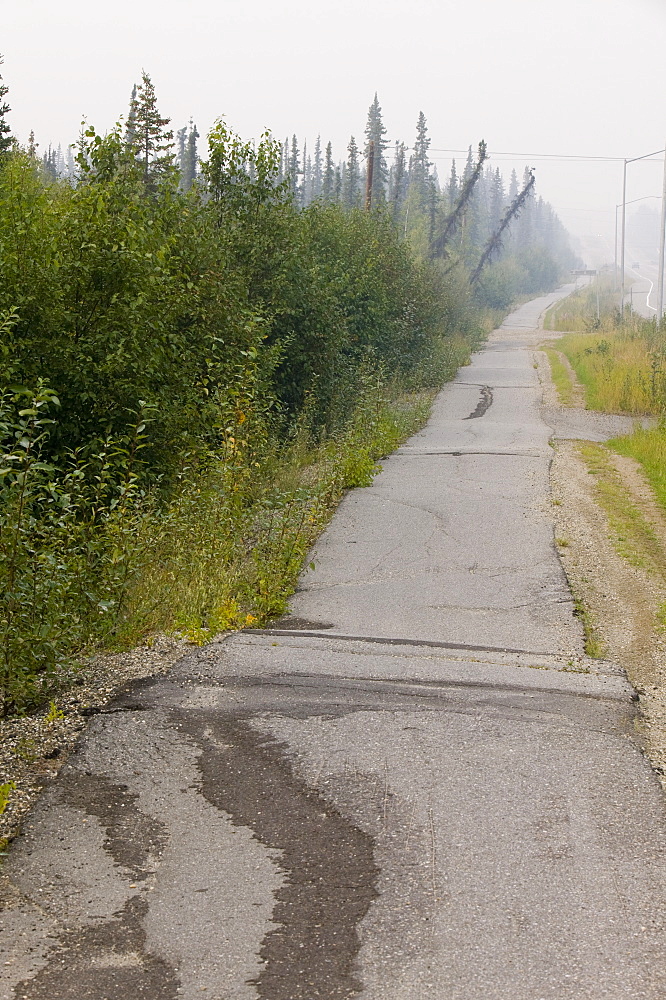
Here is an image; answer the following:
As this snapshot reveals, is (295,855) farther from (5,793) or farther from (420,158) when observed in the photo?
(420,158)

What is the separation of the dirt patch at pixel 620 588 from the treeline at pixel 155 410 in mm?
2518

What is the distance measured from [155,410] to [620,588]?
4.40m

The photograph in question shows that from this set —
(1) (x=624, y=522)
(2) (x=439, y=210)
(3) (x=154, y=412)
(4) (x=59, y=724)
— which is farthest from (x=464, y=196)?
(4) (x=59, y=724)

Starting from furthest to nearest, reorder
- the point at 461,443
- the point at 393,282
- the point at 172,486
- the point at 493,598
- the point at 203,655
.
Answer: the point at 393,282 → the point at 461,443 → the point at 172,486 → the point at 493,598 → the point at 203,655

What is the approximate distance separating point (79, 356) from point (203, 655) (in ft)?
12.8

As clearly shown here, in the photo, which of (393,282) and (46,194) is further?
(393,282)

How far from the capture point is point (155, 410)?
30.3 ft

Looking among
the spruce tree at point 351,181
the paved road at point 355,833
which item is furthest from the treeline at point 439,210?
the paved road at point 355,833

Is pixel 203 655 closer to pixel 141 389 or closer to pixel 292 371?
pixel 141 389

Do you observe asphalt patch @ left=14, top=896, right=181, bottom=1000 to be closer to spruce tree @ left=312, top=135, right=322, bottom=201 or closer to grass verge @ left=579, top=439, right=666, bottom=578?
grass verge @ left=579, top=439, right=666, bottom=578

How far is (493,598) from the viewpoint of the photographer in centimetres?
820

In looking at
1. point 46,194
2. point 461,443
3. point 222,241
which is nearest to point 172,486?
point 46,194

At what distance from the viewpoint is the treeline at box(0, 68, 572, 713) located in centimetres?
589

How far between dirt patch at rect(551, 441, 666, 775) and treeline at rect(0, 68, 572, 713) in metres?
2.52
